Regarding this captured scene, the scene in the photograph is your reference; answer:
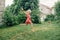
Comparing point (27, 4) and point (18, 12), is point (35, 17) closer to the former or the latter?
point (18, 12)

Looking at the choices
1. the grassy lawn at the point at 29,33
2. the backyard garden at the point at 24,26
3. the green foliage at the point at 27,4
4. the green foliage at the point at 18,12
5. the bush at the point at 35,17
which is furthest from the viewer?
the green foliage at the point at 27,4

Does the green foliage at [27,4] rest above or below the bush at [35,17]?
above

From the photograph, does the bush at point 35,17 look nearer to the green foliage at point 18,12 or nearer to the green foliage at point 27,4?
the green foliage at point 18,12

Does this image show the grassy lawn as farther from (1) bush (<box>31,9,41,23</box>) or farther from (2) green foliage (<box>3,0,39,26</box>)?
(1) bush (<box>31,9,41,23</box>)

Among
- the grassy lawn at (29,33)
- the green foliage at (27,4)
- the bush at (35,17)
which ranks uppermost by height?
the green foliage at (27,4)

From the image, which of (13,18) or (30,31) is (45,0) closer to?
(13,18)

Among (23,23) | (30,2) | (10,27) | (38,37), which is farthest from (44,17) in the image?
(38,37)

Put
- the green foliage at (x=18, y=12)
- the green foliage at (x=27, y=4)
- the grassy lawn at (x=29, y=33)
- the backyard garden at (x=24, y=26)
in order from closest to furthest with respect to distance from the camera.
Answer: the grassy lawn at (x=29, y=33) < the backyard garden at (x=24, y=26) < the green foliage at (x=18, y=12) < the green foliage at (x=27, y=4)

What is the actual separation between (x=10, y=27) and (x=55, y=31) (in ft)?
7.60

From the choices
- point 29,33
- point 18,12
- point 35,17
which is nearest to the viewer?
point 29,33

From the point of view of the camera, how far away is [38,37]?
33.9 feet

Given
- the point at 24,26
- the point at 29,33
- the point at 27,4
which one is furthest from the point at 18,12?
the point at 29,33

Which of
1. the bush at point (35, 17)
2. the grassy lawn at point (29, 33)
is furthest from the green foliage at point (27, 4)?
the grassy lawn at point (29, 33)

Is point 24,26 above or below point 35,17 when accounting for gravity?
below
